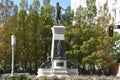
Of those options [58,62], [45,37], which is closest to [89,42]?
[45,37]

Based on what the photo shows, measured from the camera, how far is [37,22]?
63.7 m

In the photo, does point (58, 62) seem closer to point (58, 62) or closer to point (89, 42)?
point (58, 62)

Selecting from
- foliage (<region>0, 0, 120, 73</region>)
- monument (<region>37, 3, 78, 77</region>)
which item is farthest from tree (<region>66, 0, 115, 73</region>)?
monument (<region>37, 3, 78, 77</region>)

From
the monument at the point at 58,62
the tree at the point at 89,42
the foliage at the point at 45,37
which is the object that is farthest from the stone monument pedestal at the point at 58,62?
the tree at the point at 89,42

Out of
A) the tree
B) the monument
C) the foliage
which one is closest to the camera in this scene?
the monument

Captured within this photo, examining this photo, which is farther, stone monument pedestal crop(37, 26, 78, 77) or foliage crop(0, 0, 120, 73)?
foliage crop(0, 0, 120, 73)

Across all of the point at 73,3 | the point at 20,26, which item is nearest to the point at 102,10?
the point at 20,26

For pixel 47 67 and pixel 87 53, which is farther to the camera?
pixel 87 53

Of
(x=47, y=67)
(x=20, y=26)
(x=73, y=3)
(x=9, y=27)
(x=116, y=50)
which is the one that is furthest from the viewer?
(x=73, y=3)

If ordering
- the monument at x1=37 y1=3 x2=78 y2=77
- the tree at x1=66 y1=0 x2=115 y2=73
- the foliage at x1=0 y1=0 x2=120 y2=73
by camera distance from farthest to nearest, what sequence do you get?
1. the tree at x1=66 y1=0 x2=115 y2=73
2. the foliage at x1=0 y1=0 x2=120 y2=73
3. the monument at x1=37 y1=3 x2=78 y2=77

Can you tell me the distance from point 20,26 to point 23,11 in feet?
9.86

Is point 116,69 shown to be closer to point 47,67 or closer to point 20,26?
point 20,26

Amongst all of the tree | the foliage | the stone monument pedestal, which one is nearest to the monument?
the stone monument pedestal

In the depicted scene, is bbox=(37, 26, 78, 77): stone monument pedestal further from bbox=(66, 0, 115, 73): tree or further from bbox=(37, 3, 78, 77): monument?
bbox=(66, 0, 115, 73): tree
